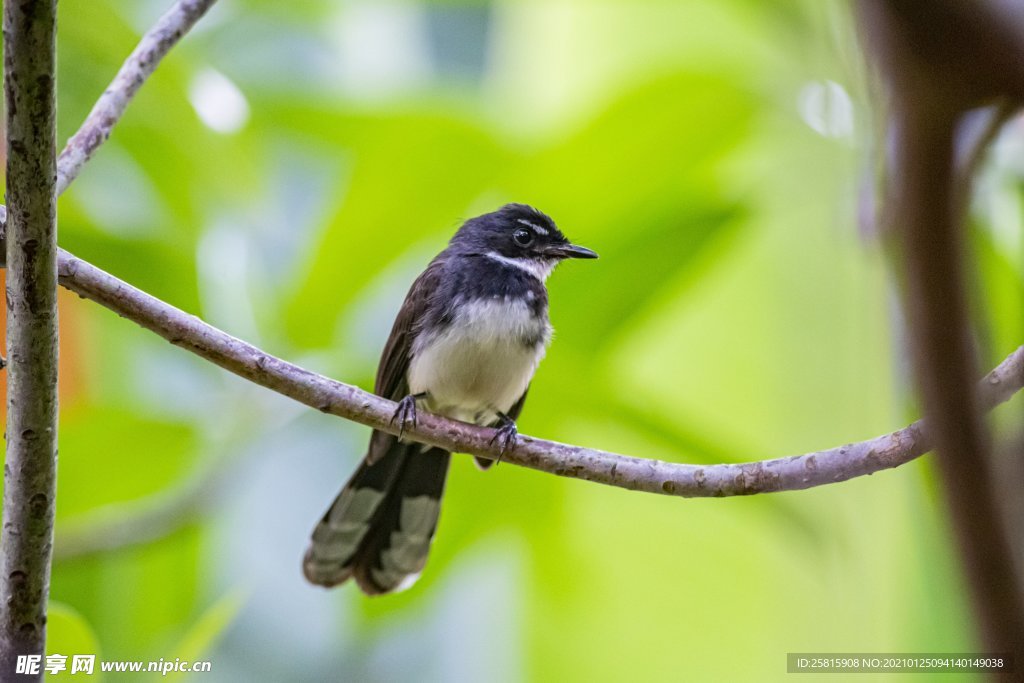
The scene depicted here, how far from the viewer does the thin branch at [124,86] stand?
1708mm

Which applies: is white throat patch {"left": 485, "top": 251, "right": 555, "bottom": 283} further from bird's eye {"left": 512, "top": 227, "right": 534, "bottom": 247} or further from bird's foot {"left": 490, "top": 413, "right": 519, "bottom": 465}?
bird's foot {"left": 490, "top": 413, "right": 519, "bottom": 465}

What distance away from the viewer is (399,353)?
2549 mm

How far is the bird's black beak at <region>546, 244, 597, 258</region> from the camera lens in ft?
8.62

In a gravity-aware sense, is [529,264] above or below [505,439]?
above

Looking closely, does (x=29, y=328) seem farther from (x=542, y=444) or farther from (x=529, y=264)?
(x=529, y=264)

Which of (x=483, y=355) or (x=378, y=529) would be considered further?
(x=378, y=529)

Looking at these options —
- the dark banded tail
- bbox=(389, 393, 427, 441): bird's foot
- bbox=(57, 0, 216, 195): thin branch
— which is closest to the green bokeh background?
the dark banded tail

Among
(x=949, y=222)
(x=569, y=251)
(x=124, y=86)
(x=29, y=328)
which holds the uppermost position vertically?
(x=569, y=251)

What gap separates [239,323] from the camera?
288cm

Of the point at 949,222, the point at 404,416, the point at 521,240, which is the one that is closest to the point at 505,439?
the point at 404,416

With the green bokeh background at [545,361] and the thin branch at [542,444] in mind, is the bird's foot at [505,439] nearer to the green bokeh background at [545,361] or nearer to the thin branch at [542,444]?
the thin branch at [542,444]

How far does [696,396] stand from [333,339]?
1579mm

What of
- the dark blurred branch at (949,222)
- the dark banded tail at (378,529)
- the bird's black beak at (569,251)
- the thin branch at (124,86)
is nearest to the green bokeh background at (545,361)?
the bird's black beak at (569,251)

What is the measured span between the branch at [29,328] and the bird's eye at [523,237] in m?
1.61
